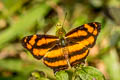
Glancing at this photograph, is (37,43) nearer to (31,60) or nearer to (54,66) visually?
(54,66)

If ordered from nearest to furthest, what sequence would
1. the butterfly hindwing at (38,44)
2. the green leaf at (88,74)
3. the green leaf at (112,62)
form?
the green leaf at (88,74)
the butterfly hindwing at (38,44)
the green leaf at (112,62)

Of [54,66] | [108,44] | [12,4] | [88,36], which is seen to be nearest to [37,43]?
[54,66]

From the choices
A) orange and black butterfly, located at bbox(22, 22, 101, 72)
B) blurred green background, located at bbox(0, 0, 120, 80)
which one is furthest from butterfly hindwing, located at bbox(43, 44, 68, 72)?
blurred green background, located at bbox(0, 0, 120, 80)

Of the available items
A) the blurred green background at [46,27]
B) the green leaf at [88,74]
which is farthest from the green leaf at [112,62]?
the green leaf at [88,74]

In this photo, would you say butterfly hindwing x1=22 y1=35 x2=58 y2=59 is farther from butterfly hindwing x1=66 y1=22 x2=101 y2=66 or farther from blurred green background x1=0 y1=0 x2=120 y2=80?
blurred green background x1=0 y1=0 x2=120 y2=80

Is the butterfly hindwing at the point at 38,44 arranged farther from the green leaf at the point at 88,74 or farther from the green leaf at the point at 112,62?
the green leaf at the point at 112,62
